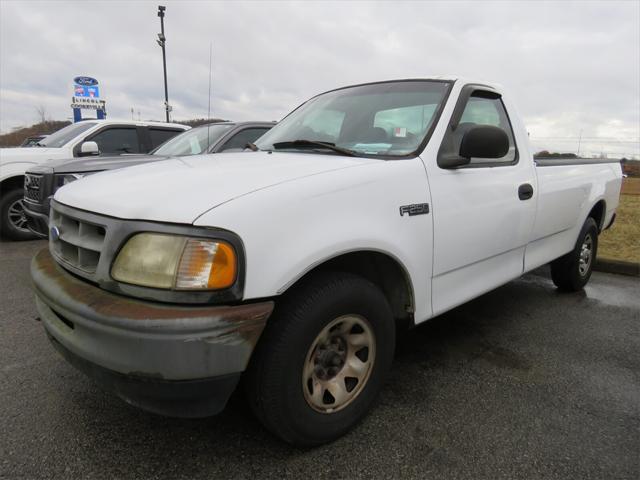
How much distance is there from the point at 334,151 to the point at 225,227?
1072mm

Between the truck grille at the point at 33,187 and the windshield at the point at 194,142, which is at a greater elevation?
the windshield at the point at 194,142

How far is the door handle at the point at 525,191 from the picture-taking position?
294 centimetres

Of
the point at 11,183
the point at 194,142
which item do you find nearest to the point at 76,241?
the point at 194,142

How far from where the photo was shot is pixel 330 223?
1.80 meters

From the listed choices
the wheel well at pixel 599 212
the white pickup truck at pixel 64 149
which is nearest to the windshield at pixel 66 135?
the white pickup truck at pixel 64 149

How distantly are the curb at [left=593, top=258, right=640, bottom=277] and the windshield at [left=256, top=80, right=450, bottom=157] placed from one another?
405 centimetres

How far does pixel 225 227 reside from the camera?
1.54m

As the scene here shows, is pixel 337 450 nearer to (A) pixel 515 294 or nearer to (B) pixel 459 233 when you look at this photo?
(B) pixel 459 233

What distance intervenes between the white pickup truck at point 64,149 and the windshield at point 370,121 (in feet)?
12.5

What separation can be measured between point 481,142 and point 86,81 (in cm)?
2295

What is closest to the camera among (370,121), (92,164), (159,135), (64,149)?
(370,121)

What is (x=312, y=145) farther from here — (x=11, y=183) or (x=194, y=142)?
(x=11, y=183)

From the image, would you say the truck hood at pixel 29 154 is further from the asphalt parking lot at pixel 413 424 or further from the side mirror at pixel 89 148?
the asphalt parking lot at pixel 413 424

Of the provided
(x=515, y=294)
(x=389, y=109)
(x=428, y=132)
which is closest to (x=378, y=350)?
(x=428, y=132)
